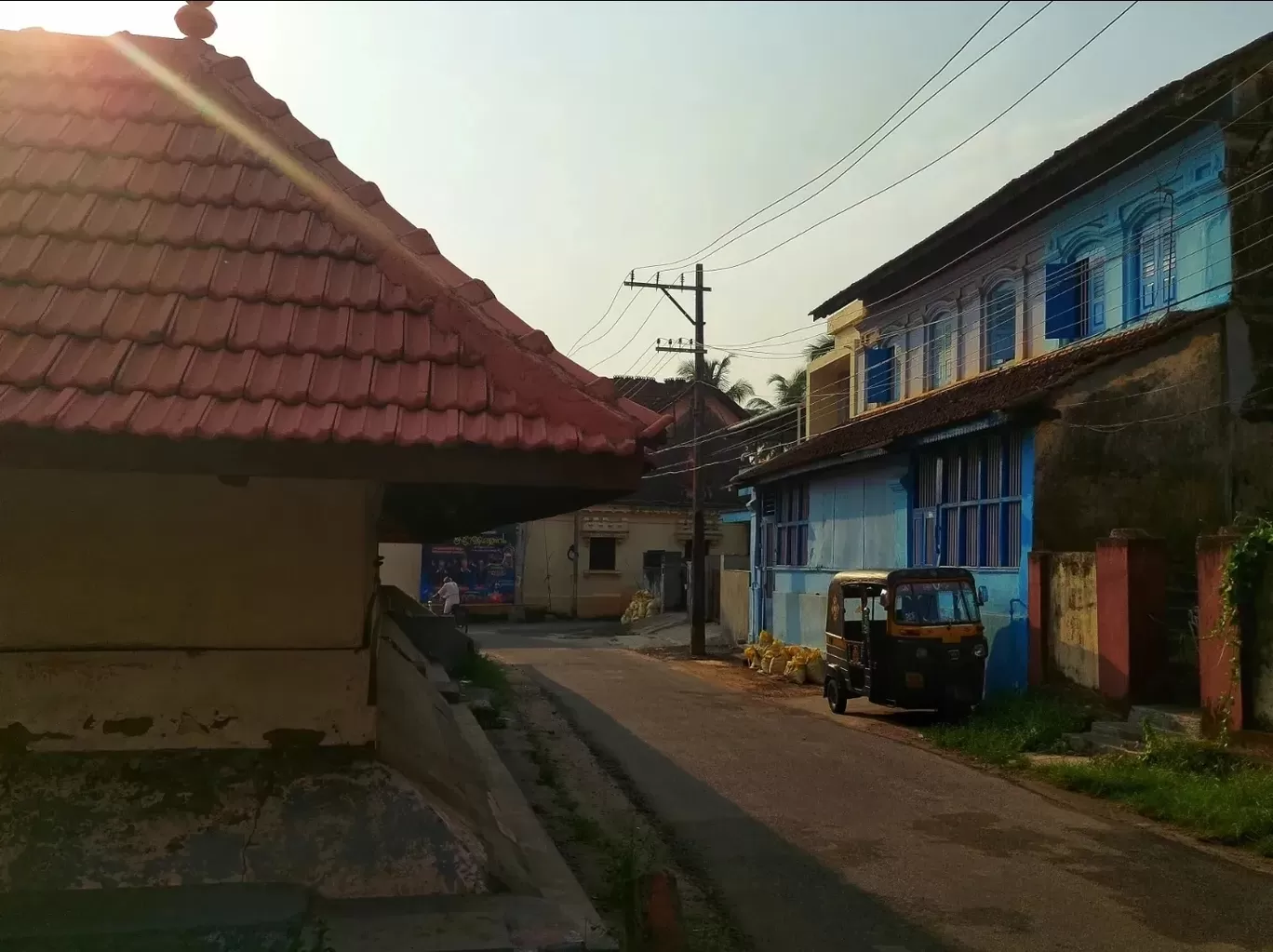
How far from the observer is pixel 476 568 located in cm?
4156

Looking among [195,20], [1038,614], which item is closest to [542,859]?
[195,20]

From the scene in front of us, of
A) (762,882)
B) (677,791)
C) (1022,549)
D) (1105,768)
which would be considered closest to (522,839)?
(762,882)

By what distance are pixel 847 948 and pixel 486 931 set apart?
2630 mm

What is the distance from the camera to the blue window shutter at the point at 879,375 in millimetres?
24609

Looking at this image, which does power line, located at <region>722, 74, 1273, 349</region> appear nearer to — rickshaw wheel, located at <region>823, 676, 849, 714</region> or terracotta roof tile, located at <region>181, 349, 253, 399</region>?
rickshaw wheel, located at <region>823, 676, 849, 714</region>

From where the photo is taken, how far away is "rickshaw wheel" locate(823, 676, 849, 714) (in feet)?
54.2

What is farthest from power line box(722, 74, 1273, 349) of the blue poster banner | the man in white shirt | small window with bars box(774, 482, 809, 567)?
the blue poster banner

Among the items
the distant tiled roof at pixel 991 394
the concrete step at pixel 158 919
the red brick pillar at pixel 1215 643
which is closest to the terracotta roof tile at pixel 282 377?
the concrete step at pixel 158 919

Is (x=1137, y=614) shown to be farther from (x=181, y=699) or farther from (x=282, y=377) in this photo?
(x=282, y=377)

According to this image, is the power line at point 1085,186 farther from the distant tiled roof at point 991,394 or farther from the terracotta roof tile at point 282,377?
the terracotta roof tile at point 282,377

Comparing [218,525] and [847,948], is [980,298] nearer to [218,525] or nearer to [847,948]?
[847,948]

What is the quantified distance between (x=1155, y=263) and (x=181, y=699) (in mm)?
14486

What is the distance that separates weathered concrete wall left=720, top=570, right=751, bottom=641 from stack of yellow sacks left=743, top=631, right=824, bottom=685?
537 cm

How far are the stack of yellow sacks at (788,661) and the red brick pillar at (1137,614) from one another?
28.7ft
